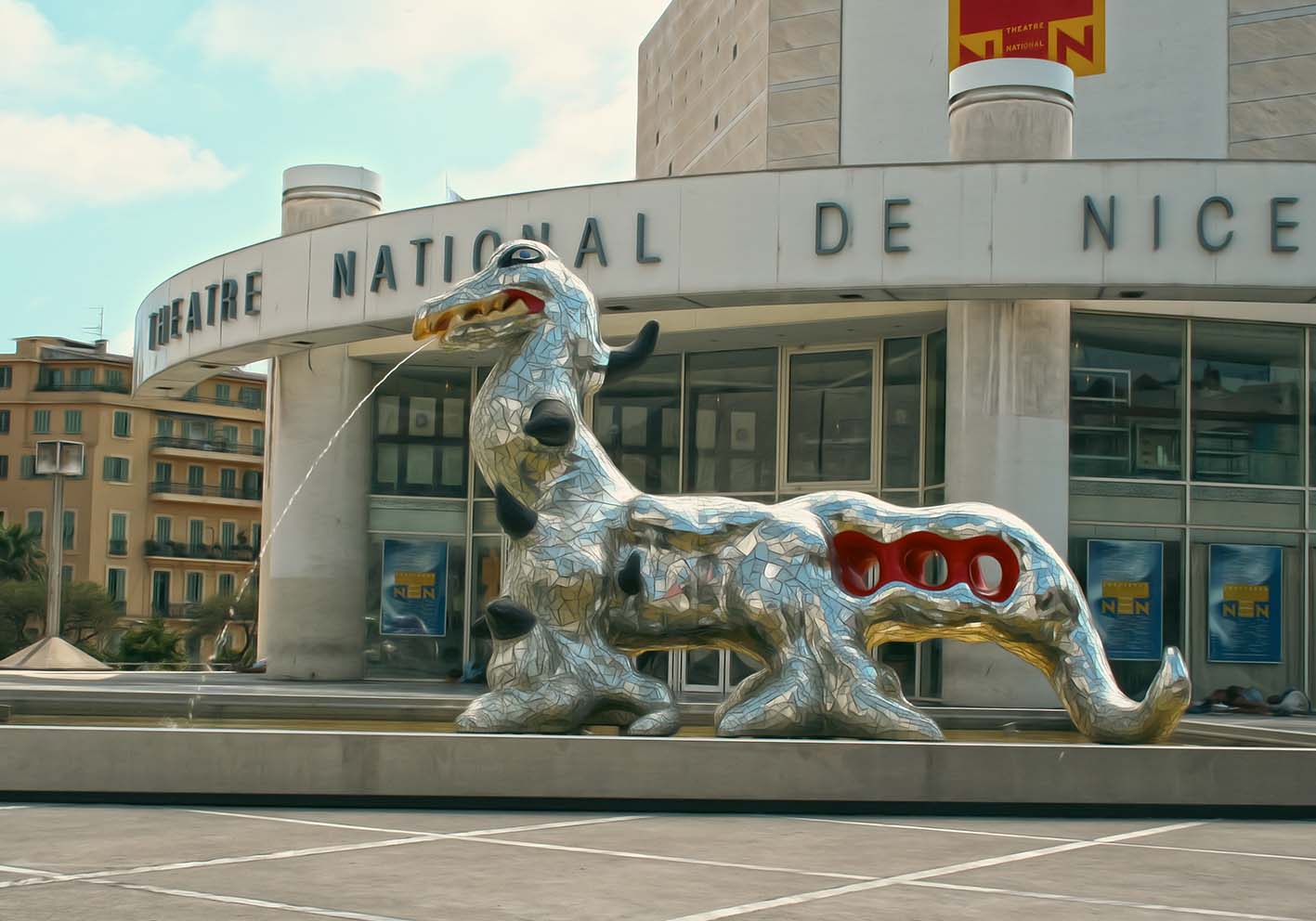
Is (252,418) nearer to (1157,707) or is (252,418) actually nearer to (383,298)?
(383,298)

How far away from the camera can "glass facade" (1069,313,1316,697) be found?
70.5ft

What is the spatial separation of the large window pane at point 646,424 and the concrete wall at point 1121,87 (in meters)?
4.74

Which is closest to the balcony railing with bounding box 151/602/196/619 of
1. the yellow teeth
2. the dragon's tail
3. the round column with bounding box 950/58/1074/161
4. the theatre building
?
the theatre building

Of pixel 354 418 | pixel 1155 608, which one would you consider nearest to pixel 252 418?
pixel 354 418

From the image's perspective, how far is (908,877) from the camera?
725cm

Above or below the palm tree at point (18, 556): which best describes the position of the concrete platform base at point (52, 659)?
below

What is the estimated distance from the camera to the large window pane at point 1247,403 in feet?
71.5

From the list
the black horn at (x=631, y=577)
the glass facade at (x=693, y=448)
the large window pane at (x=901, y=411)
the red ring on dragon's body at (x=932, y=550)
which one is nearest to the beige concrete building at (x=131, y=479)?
the glass facade at (x=693, y=448)

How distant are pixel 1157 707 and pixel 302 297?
48.1 ft

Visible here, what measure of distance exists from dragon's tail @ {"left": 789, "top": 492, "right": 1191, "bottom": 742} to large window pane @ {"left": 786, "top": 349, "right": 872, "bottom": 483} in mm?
11907

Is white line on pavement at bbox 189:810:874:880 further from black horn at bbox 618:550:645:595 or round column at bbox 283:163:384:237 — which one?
round column at bbox 283:163:384:237

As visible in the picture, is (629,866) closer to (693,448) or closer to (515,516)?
(515,516)

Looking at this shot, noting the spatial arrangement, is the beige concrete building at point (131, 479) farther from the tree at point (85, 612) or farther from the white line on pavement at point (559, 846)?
the white line on pavement at point (559, 846)

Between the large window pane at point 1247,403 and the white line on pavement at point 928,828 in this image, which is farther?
the large window pane at point 1247,403
